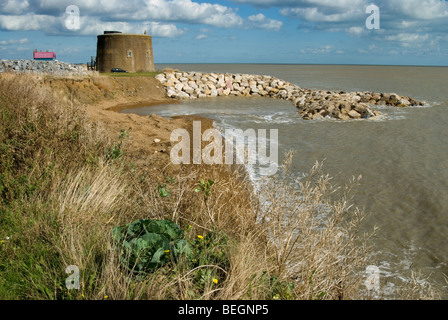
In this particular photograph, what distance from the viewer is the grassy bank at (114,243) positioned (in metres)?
3.55

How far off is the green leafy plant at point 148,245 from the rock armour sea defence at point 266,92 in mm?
20178

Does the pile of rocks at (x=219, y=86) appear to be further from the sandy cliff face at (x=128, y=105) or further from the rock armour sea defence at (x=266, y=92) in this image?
the sandy cliff face at (x=128, y=105)

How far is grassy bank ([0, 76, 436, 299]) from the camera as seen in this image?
3.55m

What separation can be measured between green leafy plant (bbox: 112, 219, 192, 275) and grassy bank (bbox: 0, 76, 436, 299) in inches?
2.7

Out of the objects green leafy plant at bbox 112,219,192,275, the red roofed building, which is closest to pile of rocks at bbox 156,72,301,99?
the red roofed building

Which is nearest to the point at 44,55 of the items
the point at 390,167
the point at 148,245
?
the point at 390,167

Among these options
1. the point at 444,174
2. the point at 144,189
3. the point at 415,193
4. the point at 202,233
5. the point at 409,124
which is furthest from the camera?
the point at 409,124

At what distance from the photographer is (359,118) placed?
2206 centimetres

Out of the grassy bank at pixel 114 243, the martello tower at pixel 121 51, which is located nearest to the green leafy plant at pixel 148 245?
the grassy bank at pixel 114 243

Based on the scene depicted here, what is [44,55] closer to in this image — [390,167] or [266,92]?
[266,92]
